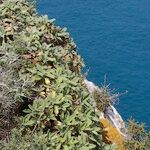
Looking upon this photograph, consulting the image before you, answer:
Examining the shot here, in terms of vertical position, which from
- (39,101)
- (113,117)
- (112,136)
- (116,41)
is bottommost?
(39,101)

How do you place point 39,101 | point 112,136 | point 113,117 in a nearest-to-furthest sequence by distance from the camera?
point 39,101, point 112,136, point 113,117

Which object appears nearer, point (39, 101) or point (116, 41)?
point (39, 101)

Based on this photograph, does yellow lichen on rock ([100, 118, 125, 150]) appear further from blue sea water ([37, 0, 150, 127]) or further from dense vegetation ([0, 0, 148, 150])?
blue sea water ([37, 0, 150, 127])

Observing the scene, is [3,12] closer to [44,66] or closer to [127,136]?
[44,66]

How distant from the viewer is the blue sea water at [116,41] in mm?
24600

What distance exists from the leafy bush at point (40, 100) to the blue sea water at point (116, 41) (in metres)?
16.4

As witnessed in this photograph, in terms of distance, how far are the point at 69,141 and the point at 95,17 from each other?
88.3 feet

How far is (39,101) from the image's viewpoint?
6016 millimetres

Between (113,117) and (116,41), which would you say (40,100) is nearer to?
(113,117)

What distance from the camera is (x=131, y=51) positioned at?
28.5 m

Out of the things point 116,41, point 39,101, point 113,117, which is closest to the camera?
point 39,101

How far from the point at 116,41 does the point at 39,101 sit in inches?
939

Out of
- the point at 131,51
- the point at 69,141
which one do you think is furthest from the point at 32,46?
the point at 131,51

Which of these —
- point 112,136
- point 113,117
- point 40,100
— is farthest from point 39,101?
point 113,117
